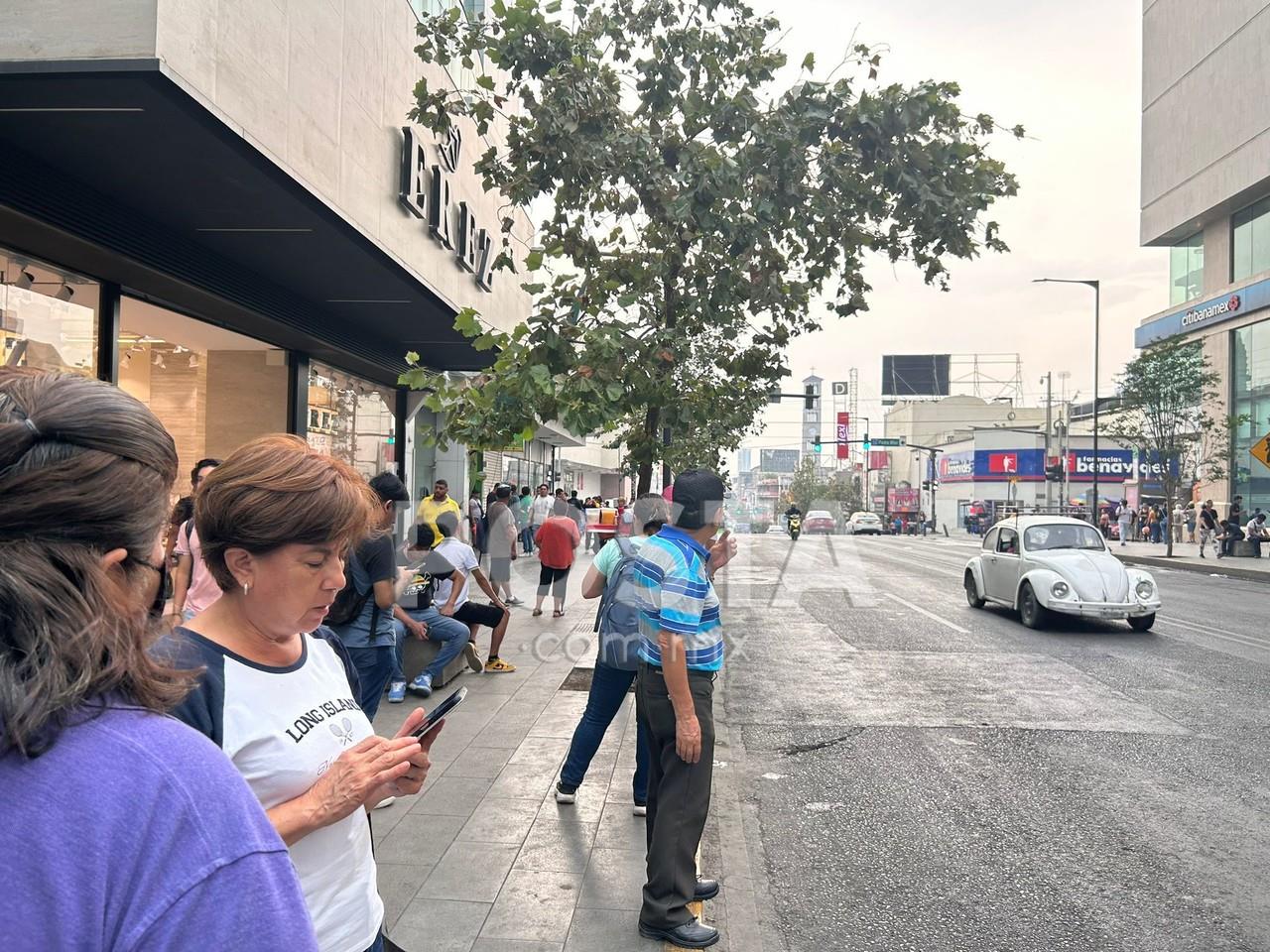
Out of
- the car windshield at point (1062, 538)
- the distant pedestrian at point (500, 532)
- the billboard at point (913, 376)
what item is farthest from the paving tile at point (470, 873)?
the billboard at point (913, 376)

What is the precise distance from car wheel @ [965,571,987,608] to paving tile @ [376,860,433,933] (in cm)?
1329

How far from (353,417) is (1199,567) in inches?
899

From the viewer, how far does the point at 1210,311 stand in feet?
128

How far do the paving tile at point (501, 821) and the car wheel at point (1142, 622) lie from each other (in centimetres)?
1045

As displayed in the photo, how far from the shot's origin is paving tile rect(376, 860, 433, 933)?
4.16m

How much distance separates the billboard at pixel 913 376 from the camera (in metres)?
118

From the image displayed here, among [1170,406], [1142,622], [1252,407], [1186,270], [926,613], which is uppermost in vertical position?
[1186,270]

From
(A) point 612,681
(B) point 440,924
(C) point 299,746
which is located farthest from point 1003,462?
(C) point 299,746

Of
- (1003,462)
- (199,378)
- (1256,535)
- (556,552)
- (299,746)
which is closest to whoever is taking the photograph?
(299,746)

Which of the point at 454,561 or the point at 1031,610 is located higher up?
the point at 454,561

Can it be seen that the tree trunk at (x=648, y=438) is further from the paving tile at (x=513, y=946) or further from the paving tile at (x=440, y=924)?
the paving tile at (x=513, y=946)

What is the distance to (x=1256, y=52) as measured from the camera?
3547 cm

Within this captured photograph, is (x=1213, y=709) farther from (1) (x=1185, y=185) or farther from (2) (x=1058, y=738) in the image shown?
(1) (x=1185, y=185)

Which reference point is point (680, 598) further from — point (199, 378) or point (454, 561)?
point (199, 378)
